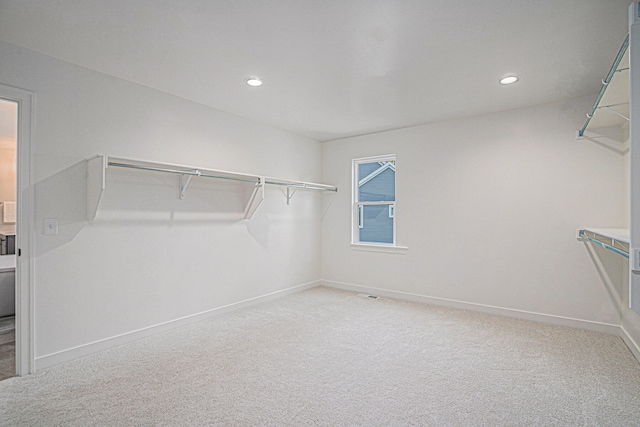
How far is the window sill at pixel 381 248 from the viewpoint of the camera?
15.7ft

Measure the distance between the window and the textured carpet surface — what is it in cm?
172

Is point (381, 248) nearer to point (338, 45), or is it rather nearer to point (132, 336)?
point (338, 45)

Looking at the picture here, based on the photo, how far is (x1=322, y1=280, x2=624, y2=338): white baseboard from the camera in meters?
3.45

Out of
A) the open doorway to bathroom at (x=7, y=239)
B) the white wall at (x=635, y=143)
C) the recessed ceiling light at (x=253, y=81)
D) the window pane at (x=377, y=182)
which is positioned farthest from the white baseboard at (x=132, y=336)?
the white wall at (x=635, y=143)

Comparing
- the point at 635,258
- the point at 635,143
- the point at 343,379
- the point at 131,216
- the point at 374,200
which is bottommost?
the point at 343,379

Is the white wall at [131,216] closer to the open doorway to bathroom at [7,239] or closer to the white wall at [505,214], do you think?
the open doorway to bathroom at [7,239]

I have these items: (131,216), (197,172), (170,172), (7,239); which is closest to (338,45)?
(197,172)

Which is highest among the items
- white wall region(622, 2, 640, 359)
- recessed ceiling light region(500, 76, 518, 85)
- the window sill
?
recessed ceiling light region(500, 76, 518, 85)

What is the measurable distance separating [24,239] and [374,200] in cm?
403

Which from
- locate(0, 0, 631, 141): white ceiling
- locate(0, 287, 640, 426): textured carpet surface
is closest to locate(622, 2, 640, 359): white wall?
locate(0, 0, 631, 141): white ceiling

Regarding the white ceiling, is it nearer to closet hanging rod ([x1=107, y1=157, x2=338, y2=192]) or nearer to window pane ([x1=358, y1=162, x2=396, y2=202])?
closet hanging rod ([x1=107, y1=157, x2=338, y2=192])

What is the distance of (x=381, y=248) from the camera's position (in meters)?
4.96

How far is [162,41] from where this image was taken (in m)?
2.45

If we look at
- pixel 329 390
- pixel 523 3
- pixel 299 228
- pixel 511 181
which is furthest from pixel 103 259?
pixel 511 181
